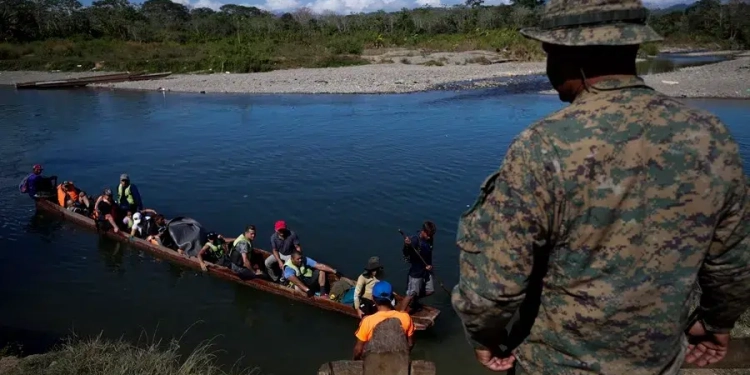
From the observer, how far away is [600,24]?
1.93 m

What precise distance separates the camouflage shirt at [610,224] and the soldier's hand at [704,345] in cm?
47

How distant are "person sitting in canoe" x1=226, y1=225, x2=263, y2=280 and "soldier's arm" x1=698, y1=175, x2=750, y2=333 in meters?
8.77

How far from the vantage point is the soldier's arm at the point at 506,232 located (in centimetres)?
186

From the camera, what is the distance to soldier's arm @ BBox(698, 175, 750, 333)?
1.96 m

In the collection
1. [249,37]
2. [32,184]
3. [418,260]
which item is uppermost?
[249,37]

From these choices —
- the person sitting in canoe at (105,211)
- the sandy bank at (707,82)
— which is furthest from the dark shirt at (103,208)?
the sandy bank at (707,82)

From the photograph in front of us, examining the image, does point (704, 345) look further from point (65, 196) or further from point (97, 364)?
point (65, 196)

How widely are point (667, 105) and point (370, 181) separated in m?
14.9

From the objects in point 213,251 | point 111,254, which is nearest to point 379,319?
point 213,251

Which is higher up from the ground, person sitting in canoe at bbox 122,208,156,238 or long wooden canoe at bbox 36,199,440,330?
person sitting in canoe at bbox 122,208,156,238

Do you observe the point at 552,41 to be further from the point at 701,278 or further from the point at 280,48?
the point at 280,48

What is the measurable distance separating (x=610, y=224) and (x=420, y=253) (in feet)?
22.1

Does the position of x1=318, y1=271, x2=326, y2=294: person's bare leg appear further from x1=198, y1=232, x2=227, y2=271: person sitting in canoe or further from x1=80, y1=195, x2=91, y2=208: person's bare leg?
x1=80, y1=195, x2=91, y2=208: person's bare leg

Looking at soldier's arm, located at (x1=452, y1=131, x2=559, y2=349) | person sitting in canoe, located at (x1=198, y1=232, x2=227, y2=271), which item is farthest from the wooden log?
person sitting in canoe, located at (x1=198, y1=232, x2=227, y2=271)
